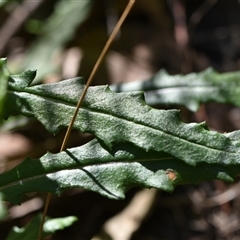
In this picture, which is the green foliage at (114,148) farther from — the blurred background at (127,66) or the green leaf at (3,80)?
the blurred background at (127,66)

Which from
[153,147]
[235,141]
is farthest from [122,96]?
[235,141]

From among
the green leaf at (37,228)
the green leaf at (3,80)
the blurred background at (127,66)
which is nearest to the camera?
the green leaf at (3,80)

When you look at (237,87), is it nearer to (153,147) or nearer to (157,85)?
(157,85)

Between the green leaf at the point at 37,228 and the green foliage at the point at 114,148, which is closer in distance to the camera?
the green foliage at the point at 114,148

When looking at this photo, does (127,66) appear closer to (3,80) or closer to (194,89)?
(194,89)

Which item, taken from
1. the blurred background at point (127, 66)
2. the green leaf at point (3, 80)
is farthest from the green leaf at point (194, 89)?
the green leaf at point (3, 80)

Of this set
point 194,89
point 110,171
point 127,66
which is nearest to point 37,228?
point 110,171
